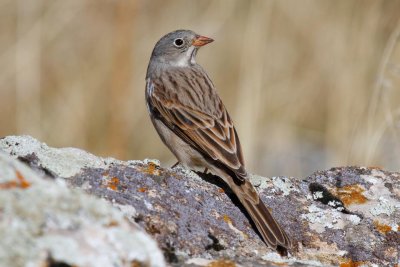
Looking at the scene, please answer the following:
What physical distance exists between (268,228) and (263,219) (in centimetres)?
13

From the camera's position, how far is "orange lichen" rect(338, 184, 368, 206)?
4.53m

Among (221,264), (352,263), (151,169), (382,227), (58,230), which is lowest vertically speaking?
(58,230)

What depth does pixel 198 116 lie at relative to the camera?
→ 19.1ft

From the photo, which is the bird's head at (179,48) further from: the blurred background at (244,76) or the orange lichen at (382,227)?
the orange lichen at (382,227)

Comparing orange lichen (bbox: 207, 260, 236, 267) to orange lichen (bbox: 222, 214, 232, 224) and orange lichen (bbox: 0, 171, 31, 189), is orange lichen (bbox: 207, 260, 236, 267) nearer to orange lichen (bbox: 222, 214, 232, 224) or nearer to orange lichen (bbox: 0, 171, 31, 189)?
orange lichen (bbox: 222, 214, 232, 224)

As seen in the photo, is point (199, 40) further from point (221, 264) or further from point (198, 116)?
point (221, 264)

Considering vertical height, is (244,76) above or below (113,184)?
above

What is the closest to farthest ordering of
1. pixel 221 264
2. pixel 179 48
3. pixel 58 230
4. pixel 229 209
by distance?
pixel 58 230 < pixel 221 264 < pixel 229 209 < pixel 179 48

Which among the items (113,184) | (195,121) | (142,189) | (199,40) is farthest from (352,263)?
(199,40)

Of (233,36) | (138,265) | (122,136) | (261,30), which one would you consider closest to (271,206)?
(138,265)

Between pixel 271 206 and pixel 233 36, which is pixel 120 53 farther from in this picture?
pixel 271 206

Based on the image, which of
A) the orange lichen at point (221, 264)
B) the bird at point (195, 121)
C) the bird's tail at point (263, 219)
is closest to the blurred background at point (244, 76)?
the bird at point (195, 121)

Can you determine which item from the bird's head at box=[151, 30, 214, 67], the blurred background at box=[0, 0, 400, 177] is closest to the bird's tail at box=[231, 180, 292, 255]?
the blurred background at box=[0, 0, 400, 177]

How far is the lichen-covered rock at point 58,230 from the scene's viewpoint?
2.58 m
